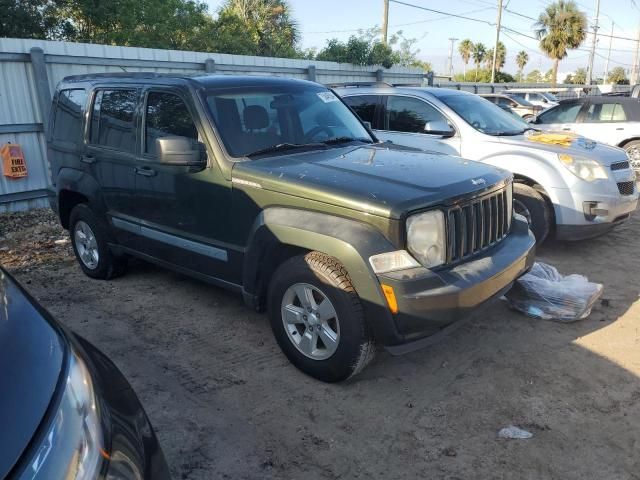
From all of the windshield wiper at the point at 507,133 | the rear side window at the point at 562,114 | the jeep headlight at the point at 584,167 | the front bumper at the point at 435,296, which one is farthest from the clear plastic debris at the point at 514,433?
the rear side window at the point at 562,114

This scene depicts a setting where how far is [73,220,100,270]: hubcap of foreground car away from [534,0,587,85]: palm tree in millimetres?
40761

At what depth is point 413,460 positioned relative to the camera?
2795 millimetres

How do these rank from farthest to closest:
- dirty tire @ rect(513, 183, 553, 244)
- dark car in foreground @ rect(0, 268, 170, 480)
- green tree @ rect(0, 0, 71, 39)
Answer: green tree @ rect(0, 0, 71, 39) → dirty tire @ rect(513, 183, 553, 244) → dark car in foreground @ rect(0, 268, 170, 480)

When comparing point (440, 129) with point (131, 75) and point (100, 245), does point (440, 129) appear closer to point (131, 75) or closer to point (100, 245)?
point (131, 75)

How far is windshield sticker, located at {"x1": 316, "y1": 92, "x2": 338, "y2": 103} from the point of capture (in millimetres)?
4750

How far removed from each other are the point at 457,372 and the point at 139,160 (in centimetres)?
305

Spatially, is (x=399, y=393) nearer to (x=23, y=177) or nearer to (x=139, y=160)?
(x=139, y=160)

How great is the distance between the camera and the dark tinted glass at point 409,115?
679 centimetres

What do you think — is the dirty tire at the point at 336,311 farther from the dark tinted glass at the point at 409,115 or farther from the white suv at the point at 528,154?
the dark tinted glass at the point at 409,115

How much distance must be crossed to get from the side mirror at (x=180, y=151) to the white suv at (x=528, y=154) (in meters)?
3.46

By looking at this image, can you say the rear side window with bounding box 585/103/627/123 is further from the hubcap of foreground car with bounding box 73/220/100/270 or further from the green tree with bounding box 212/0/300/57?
the green tree with bounding box 212/0/300/57

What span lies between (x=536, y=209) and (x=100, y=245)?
15.2ft

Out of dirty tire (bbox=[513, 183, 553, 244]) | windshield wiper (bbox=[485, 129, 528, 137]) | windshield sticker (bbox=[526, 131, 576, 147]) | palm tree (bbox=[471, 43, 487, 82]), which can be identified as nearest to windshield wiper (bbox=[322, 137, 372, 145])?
dirty tire (bbox=[513, 183, 553, 244])

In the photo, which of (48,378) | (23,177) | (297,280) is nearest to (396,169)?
(297,280)
